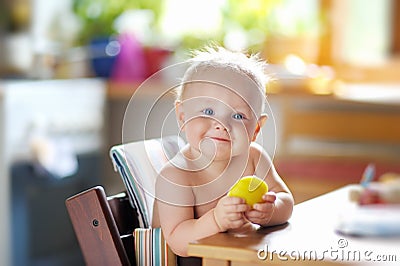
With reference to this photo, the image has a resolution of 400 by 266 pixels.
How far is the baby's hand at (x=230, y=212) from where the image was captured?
1157 millimetres

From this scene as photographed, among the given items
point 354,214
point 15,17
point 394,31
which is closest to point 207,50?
point 354,214

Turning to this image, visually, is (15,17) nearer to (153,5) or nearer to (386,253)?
(153,5)

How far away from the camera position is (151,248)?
4.19 feet

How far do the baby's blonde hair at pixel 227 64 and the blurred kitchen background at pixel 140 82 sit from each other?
1.62 m

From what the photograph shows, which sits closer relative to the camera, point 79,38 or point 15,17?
point 15,17

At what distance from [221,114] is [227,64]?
8 cm

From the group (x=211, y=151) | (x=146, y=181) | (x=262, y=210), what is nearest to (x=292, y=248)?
(x=262, y=210)

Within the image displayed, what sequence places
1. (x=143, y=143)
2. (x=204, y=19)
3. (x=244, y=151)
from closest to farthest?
(x=244, y=151)
(x=143, y=143)
(x=204, y=19)

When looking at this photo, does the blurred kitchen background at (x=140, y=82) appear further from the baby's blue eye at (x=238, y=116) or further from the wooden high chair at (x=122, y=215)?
the baby's blue eye at (x=238, y=116)

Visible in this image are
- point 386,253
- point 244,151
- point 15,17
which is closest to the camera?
point 386,253

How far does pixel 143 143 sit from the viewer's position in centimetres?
136

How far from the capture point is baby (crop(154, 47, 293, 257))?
120cm

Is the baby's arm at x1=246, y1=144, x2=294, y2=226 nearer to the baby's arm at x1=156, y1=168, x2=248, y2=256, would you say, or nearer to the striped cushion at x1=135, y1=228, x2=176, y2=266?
the baby's arm at x1=156, y1=168, x2=248, y2=256

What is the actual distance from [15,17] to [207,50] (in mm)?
2342
